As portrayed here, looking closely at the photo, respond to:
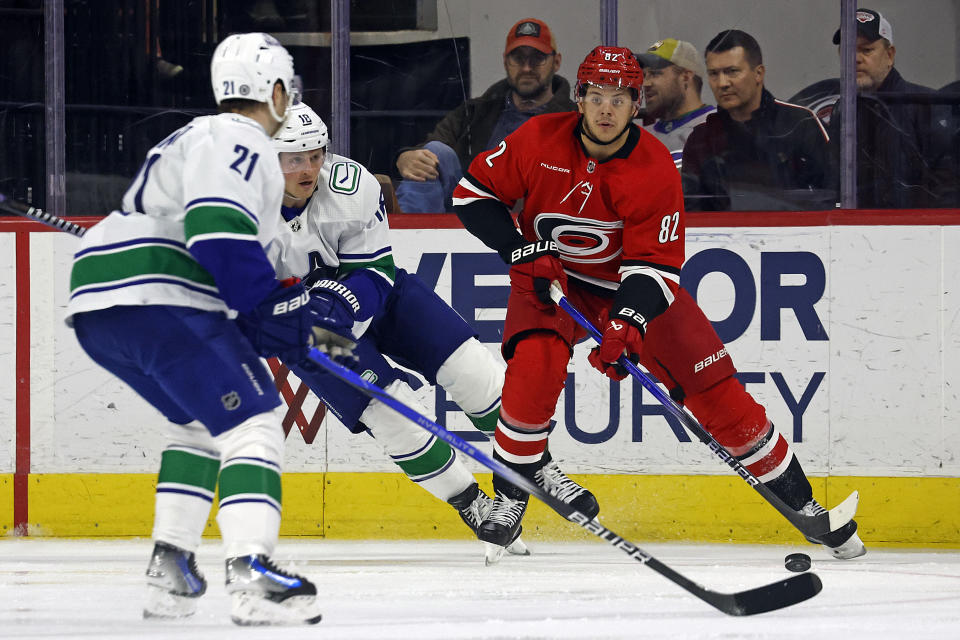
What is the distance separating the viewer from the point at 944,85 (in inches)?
160

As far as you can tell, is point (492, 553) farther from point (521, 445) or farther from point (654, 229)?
point (654, 229)

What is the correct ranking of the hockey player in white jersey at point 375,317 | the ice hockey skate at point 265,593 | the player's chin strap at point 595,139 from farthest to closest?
the player's chin strap at point 595,139
the hockey player in white jersey at point 375,317
the ice hockey skate at point 265,593

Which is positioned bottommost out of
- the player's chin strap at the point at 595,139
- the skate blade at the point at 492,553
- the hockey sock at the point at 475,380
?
the skate blade at the point at 492,553

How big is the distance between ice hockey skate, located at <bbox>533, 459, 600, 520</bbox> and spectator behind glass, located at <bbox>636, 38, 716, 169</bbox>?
3.76ft

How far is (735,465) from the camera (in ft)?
11.2

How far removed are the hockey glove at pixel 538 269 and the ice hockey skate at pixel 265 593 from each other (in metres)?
1.24

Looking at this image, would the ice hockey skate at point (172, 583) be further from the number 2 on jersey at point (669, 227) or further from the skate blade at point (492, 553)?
the number 2 on jersey at point (669, 227)

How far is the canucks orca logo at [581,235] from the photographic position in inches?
136

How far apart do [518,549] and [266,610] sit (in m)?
1.47

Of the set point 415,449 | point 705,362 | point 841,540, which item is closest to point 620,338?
point 705,362

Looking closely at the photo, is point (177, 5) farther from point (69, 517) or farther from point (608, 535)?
point (608, 535)

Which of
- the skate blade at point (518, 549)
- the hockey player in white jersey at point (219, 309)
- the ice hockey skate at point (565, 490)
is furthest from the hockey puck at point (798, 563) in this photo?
the hockey player in white jersey at point (219, 309)

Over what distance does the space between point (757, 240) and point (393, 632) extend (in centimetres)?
195

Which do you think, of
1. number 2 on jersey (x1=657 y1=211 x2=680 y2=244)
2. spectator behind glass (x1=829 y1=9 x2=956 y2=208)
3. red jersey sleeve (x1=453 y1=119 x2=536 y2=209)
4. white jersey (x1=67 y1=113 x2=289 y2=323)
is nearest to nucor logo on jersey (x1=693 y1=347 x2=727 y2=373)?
number 2 on jersey (x1=657 y1=211 x2=680 y2=244)
